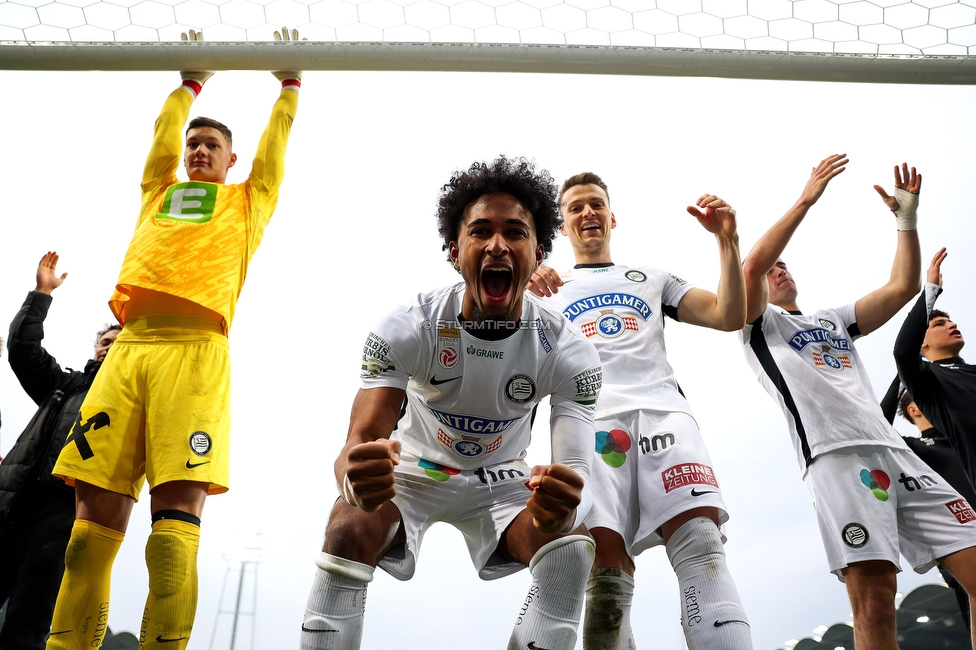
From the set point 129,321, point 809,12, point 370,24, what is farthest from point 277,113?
point 809,12

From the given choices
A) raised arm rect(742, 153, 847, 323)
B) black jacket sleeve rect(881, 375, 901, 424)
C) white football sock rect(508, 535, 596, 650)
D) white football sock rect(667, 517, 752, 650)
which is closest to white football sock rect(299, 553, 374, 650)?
white football sock rect(508, 535, 596, 650)

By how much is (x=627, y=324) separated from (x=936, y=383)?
198 centimetres

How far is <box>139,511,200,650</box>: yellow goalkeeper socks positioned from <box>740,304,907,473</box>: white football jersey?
8.86 ft

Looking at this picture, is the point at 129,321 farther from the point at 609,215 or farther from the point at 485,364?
the point at 609,215

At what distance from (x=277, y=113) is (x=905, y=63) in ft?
9.97

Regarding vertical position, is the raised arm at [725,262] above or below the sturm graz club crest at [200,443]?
above

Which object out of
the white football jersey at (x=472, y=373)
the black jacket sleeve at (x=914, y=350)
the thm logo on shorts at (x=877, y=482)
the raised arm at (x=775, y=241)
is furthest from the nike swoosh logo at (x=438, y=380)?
the black jacket sleeve at (x=914, y=350)

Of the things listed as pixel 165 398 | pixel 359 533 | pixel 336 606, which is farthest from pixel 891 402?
pixel 165 398

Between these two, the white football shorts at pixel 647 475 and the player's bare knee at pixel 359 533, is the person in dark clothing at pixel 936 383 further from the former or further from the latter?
the player's bare knee at pixel 359 533

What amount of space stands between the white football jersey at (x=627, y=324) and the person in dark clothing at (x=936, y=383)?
1.38 metres

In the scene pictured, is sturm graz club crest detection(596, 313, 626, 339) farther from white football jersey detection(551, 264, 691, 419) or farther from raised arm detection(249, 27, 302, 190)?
raised arm detection(249, 27, 302, 190)

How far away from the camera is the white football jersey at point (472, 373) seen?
2051 millimetres

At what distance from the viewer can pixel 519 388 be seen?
211cm

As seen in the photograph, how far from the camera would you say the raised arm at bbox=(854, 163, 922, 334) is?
3.65 metres
